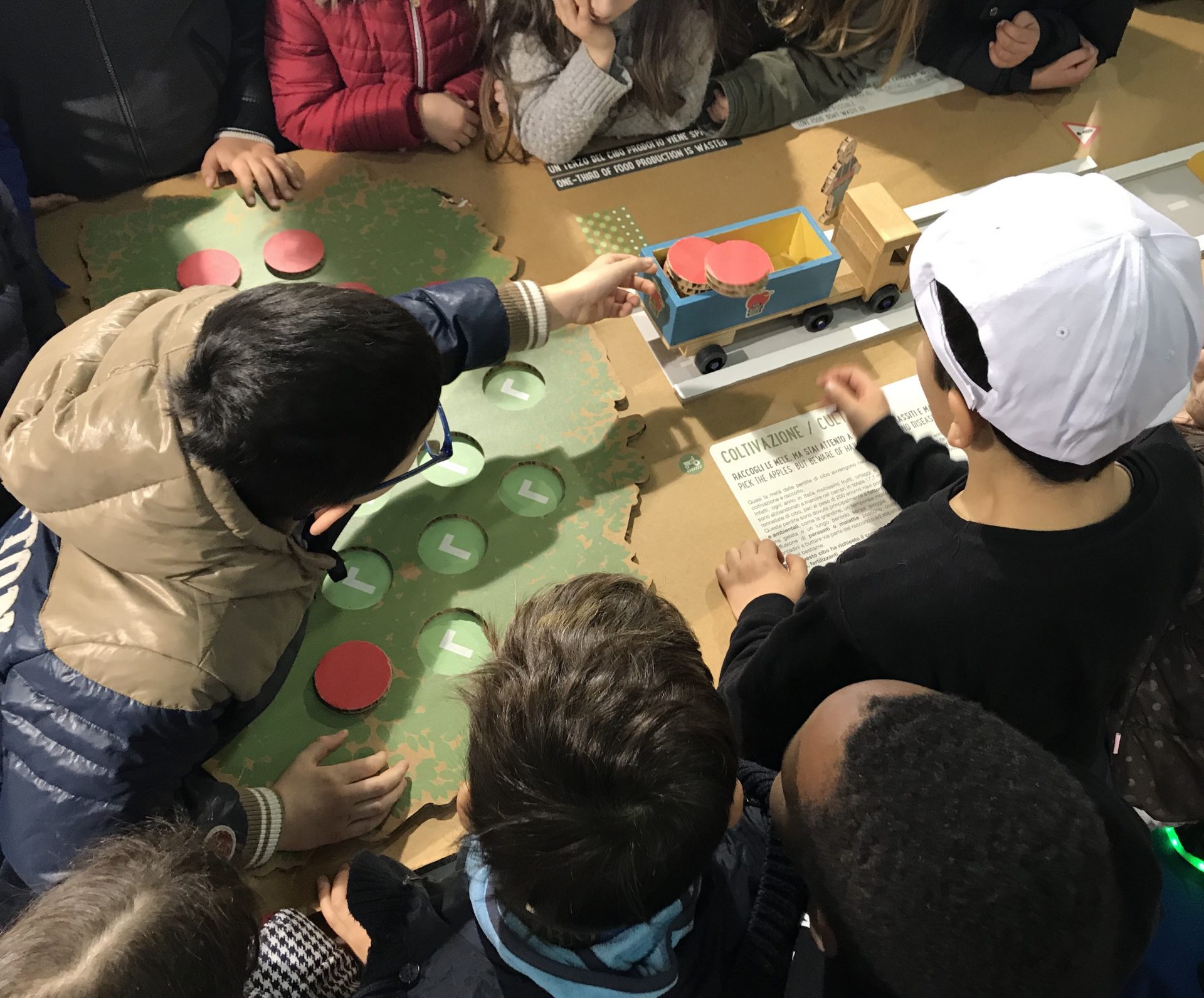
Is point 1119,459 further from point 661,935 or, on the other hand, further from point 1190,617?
point 661,935

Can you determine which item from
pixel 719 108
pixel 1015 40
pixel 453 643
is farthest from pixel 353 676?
pixel 1015 40

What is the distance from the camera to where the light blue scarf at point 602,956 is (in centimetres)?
47

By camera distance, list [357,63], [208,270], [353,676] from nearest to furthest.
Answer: [353,676] → [208,270] → [357,63]

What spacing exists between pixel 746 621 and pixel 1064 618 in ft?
0.84

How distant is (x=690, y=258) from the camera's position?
2.95 ft

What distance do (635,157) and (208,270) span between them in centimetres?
55

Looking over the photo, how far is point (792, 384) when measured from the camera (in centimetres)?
96

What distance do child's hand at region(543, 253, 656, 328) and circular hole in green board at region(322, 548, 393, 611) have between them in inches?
11.5

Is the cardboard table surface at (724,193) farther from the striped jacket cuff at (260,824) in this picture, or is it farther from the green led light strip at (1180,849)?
the green led light strip at (1180,849)

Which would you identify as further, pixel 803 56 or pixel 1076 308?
pixel 803 56

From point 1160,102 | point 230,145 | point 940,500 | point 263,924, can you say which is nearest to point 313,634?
point 263,924

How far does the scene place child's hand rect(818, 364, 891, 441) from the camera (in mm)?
860

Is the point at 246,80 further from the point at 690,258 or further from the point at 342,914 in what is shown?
the point at 342,914

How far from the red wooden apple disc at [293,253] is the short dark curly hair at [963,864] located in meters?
0.81
